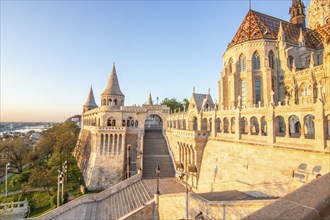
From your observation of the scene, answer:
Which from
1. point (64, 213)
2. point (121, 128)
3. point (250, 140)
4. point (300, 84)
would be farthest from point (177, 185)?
point (300, 84)

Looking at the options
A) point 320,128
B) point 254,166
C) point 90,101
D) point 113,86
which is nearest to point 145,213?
point 254,166

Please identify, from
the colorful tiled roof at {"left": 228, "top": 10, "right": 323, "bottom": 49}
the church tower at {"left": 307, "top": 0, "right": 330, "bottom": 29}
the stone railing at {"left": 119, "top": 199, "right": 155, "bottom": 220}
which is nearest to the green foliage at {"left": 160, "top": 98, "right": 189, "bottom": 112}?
the colorful tiled roof at {"left": 228, "top": 10, "right": 323, "bottom": 49}

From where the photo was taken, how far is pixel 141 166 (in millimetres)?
26656

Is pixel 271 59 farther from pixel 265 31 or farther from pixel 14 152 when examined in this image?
pixel 14 152

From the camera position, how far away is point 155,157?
1179 inches

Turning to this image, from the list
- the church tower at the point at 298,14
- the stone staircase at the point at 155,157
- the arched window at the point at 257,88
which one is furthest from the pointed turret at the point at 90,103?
the church tower at the point at 298,14

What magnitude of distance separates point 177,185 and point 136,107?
751 inches

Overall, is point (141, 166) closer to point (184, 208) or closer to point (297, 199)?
point (184, 208)

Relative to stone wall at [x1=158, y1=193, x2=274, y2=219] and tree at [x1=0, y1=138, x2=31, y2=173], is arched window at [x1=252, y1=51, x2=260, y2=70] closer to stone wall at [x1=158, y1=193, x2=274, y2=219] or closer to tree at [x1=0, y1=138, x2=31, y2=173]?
stone wall at [x1=158, y1=193, x2=274, y2=219]

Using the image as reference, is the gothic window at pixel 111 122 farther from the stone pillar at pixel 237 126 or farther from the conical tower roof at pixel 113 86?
the stone pillar at pixel 237 126

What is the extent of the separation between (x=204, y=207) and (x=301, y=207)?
12129mm

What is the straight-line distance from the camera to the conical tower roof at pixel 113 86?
1550 inches

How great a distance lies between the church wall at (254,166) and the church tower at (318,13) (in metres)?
43.7

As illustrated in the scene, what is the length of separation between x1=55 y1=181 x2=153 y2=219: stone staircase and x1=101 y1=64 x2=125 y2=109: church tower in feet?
59.1
